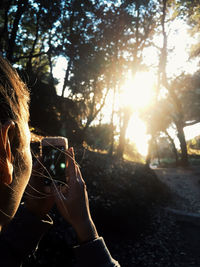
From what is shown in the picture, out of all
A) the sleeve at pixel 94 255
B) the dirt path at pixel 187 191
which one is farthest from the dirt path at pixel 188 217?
the sleeve at pixel 94 255

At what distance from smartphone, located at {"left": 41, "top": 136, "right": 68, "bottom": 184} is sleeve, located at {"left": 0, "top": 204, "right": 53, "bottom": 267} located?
0.31 metres

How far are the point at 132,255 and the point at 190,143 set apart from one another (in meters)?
34.4

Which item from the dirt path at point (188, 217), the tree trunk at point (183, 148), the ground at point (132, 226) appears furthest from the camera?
the tree trunk at point (183, 148)

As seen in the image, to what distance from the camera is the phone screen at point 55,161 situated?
1.57 m

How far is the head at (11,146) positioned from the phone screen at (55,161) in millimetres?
586

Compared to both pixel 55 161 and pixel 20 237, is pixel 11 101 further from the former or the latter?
pixel 20 237

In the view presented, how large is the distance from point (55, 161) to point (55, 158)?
0.03 meters

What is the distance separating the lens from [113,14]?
469 inches

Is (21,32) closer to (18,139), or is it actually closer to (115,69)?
(115,69)

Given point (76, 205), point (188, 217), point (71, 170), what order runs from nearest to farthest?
point (76, 205) → point (71, 170) → point (188, 217)

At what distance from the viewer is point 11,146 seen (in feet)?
3.03

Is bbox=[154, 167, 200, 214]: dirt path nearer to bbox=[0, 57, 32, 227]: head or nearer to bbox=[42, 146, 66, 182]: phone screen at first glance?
bbox=[42, 146, 66, 182]: phone screen

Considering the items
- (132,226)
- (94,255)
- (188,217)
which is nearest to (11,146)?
(94,255)

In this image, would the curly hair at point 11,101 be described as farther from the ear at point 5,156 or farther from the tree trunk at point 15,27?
the tree trunk at point 15,27
